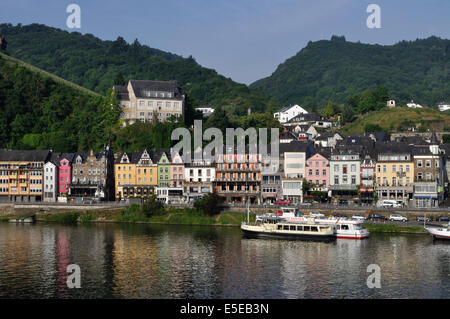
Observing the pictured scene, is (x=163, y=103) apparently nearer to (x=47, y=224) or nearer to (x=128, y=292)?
(x=47, y=224)

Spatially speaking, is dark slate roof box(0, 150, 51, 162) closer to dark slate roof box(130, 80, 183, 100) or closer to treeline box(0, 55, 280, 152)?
treeline box(0, 55, 280, 152)

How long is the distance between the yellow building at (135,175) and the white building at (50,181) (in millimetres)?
12562

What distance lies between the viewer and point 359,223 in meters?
82.8

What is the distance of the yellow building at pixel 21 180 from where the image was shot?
119 m

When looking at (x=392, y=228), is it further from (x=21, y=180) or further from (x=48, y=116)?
(x=48, y=116)

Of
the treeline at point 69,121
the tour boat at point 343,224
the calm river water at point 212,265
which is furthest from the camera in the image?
the treeline at point 69,121

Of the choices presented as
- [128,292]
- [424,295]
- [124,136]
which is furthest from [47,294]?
[124,136]

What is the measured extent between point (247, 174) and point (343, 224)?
30.3 m

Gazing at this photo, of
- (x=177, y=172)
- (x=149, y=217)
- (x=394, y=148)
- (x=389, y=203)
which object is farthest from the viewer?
(x=177, y=172)

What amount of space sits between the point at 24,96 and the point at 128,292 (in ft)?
399

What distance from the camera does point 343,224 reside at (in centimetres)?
8394

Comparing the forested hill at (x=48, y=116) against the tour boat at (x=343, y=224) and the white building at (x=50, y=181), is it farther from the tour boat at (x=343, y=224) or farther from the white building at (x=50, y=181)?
the tour boat at (x=343, y=224)

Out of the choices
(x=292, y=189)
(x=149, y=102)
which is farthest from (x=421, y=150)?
(x=149, y=102)

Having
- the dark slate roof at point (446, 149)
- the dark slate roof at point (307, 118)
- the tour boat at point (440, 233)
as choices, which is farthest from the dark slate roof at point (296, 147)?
the dark slate roof at point (307, 118)
